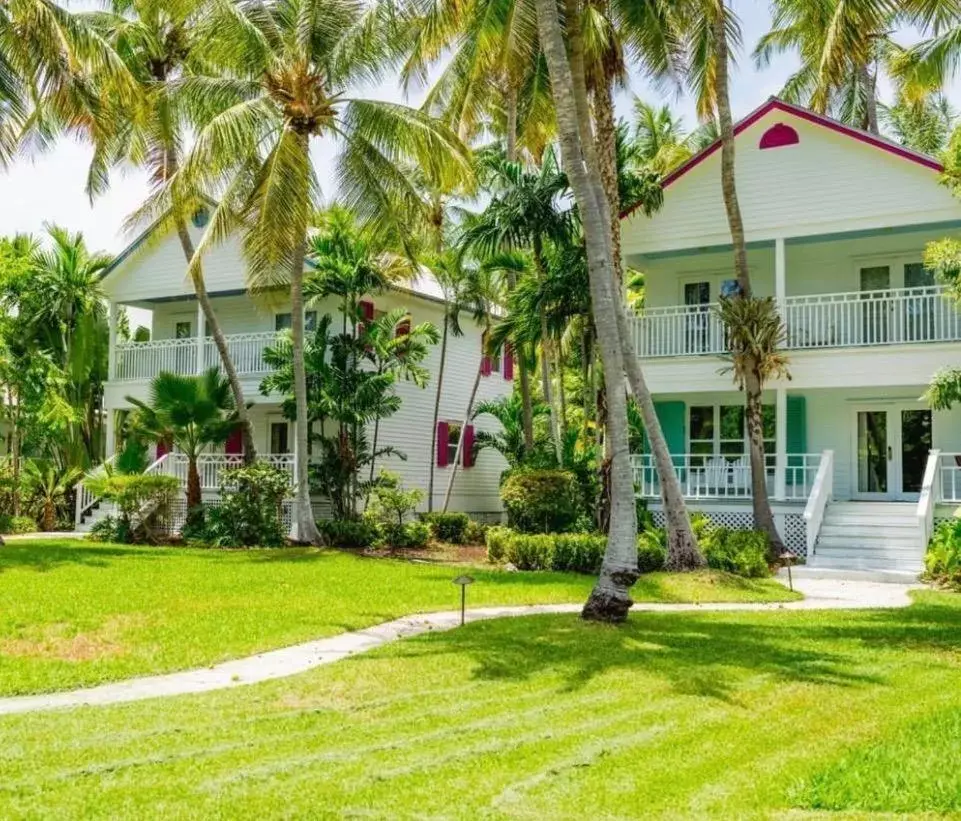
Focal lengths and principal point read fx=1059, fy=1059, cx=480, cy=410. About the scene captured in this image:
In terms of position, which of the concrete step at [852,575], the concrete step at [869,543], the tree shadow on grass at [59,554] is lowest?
the concrete step at [852,575]

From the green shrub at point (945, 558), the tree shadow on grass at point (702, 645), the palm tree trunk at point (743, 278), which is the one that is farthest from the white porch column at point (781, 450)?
the tree shadow on grass at point (702, 645)

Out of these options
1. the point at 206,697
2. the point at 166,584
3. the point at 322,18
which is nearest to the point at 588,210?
the point at 206,697

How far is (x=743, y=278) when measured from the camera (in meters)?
19.5

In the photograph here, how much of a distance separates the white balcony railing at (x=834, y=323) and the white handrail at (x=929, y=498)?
7.54 ft

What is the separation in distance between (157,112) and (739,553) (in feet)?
50.8

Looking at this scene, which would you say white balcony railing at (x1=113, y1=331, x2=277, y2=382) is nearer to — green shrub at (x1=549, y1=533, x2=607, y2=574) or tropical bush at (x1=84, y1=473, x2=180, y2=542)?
tropical bush at (x1=84, y1=473, x2=180, y2=542)

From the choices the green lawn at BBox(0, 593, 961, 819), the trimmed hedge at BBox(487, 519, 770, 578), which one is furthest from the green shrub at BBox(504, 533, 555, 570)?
the green lawn at BBox(0, 593, 961, 819)

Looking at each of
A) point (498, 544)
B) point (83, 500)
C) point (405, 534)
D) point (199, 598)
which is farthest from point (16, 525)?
point (199, 598)

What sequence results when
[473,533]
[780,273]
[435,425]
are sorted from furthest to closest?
[435,425] → [473,533] → [780,273]

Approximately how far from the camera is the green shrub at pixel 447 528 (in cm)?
2467

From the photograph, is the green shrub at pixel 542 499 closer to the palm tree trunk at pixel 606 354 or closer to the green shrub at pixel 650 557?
the green shrub at pixel 650 557

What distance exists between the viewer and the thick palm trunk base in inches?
449

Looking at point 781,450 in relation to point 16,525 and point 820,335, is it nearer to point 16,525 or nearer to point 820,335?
point 820,335

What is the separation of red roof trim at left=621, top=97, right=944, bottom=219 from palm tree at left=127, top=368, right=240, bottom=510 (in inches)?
380
